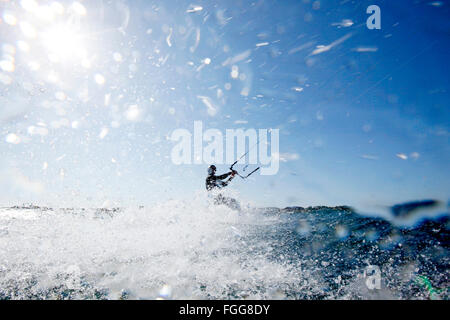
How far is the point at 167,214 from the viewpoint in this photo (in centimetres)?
1332

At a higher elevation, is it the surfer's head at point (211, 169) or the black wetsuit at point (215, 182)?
the surfer's head at point (211, 169)

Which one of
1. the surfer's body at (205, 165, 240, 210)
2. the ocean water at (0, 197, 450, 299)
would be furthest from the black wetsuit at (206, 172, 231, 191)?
the ocean water at (0, 197, 450, 299)

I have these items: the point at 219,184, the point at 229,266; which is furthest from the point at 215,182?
the point at 229,266

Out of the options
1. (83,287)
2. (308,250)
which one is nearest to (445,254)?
(308,250)

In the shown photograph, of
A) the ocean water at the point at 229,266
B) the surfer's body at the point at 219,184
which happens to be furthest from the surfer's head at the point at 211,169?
the ocean water at the point at 229,266

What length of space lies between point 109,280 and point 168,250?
82.6 inches

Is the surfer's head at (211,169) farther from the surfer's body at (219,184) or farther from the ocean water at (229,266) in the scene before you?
the ocean water at (229,266)

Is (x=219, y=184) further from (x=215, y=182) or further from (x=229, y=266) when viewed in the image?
(x=229, y=266)

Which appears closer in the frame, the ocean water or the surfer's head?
the ocean water

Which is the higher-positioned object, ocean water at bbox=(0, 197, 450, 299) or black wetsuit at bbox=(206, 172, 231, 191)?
black wetsuit at bbox=(206, 172, 231, 191)

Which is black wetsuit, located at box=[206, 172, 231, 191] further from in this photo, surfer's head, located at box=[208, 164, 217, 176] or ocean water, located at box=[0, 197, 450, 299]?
ocean water, located at box=[0, 197, 450, 299]

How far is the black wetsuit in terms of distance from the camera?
53.7ft

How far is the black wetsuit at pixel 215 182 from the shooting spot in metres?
16.4
